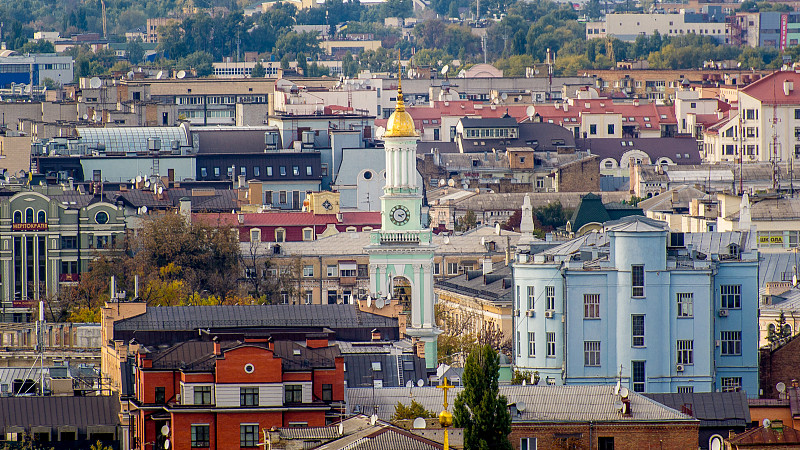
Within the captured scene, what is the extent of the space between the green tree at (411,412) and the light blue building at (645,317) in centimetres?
997

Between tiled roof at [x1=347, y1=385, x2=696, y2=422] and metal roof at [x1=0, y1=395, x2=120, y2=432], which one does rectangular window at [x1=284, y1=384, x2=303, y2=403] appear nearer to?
tiled roof at [x1=347, y1=385, x2=696, y2=422]

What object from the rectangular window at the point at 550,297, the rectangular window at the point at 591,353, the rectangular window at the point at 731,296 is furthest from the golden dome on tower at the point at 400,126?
the rectangular window at the point at 591,353

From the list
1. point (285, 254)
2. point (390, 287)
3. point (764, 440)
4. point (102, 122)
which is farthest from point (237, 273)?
point (102, 122)

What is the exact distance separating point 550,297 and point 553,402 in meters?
11.7

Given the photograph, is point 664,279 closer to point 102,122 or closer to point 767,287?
point 767,287

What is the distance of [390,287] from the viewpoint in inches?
3957

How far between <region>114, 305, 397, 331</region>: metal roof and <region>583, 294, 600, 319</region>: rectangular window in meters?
10.4

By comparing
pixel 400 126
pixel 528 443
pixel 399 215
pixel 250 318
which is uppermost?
pixel 400 126

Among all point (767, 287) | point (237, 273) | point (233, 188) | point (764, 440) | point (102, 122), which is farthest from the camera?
point (102, 122)

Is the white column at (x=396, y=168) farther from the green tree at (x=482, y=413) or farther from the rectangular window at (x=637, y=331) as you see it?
the green tree at (x=482, y=413)

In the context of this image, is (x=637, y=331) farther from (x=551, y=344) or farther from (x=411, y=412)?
(x=411, y=412)

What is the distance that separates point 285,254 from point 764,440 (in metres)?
66.1

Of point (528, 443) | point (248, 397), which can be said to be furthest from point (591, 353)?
point (248, 397)

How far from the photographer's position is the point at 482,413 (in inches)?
2522
